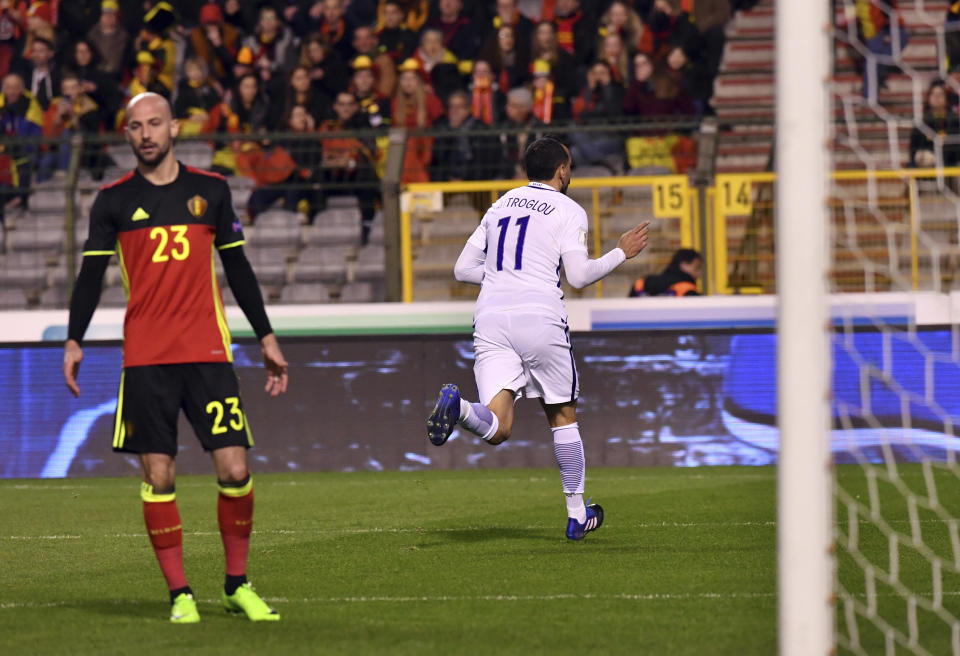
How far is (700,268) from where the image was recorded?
1262 cm

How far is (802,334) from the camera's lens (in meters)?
4.22

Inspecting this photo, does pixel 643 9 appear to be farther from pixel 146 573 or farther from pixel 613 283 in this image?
pixel 146 573

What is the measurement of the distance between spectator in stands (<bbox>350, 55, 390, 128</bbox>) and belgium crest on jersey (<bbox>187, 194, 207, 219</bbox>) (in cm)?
960

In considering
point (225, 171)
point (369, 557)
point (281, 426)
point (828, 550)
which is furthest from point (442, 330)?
point (828, 550)

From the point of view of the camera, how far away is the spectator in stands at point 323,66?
52.3 ft

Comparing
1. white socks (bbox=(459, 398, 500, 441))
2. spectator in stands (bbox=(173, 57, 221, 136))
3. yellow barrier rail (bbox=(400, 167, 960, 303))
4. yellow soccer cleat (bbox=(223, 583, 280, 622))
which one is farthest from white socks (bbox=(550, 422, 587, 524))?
spectator in stands (bbox=(173, 57, 221, 136))

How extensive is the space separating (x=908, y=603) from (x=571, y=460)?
235 cm

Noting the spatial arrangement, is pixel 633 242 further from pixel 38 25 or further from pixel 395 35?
pixel 38 25

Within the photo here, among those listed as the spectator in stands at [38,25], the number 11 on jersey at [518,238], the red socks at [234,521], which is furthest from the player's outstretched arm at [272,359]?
the spectator in stands at [38,25]

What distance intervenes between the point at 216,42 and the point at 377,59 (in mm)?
1998

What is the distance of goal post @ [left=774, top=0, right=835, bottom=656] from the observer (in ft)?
13.6

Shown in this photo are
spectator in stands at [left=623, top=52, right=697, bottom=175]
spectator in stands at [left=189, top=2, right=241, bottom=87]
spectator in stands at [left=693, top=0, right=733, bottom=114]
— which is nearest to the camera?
spectator in stands at [left=623, top=52, right=697, bottom=175]

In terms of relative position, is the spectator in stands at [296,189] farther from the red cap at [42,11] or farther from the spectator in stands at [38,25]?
the red cap at [42,11]

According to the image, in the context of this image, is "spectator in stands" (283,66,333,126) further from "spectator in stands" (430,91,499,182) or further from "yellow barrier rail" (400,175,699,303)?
"yellow barrier rail" (400,175,699,303)
